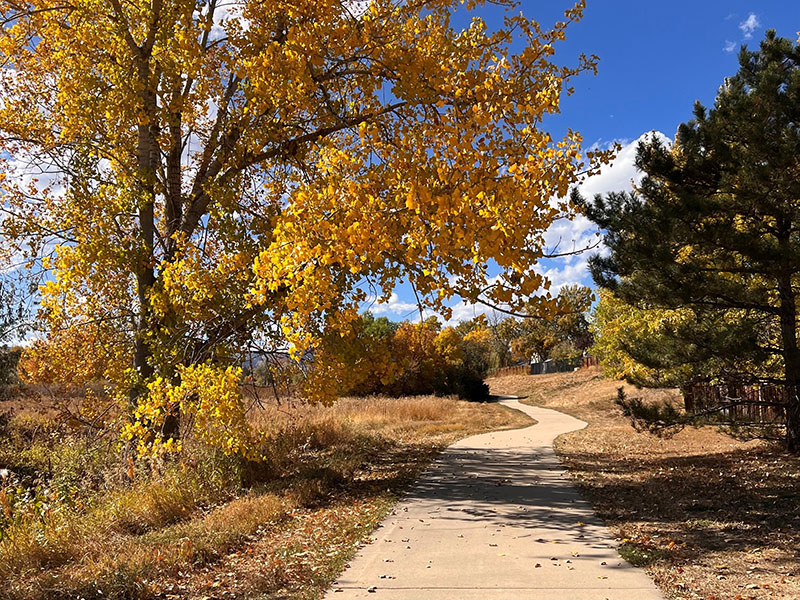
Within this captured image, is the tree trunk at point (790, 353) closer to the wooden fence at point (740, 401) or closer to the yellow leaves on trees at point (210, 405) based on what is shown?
the wooden fence at point (740, 401)

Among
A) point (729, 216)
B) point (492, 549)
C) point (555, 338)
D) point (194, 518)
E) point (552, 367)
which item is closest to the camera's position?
point (492, 549)

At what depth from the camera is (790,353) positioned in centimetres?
1049

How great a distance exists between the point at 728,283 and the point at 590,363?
46820mm

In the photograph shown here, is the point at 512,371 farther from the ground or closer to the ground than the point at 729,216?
closer to the ground

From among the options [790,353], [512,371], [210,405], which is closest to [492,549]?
[210,405]

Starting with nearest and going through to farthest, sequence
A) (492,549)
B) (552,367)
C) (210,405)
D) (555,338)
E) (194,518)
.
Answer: (492,549) < (210,405) < (194,518) < (552,367) < (555,338)

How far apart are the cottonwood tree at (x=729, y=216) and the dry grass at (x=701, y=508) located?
6.60 ft

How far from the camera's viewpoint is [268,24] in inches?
379

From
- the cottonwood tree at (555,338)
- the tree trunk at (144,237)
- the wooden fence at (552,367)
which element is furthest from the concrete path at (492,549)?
the cottonwood tree at (555,338)

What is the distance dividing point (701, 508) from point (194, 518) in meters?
6.44

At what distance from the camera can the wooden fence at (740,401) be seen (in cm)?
1124

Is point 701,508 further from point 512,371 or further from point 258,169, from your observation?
point 512,371

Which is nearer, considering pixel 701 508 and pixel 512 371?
pixel 701 508

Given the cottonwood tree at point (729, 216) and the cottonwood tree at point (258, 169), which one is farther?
the cottonwood tree at point (729, 216)
